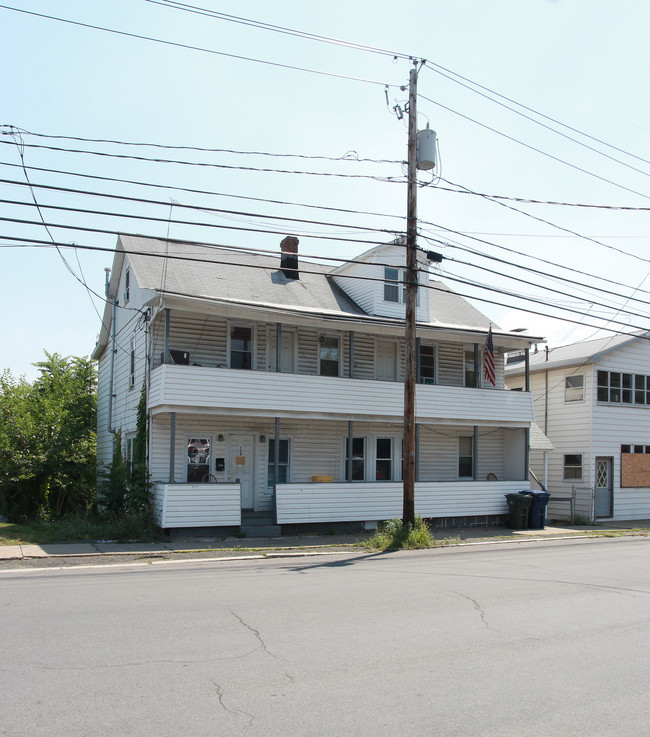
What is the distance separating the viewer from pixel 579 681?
5750mm

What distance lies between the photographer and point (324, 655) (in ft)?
20.9

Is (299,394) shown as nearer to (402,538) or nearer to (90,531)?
(402,538)

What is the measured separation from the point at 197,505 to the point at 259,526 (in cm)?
187

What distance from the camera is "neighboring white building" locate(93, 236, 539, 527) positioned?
17547 mm

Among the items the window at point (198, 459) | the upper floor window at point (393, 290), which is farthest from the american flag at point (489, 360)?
the window at point (198, 459)

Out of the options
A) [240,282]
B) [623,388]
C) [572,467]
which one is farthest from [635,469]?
[240,282]

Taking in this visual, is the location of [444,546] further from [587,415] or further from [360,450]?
[587,415]

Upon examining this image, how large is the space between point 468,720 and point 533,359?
25.4 m

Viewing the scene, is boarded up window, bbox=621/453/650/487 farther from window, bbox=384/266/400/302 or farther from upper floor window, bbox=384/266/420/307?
window, bbox=384/266/400/302

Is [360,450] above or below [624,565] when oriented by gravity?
above

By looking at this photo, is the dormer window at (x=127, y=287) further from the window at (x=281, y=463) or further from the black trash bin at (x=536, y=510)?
the black trash bin at (x=536, y=510)

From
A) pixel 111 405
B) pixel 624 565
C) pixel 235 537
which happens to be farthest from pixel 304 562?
pixel 111 405

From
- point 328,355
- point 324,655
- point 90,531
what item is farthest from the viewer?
point 328,355

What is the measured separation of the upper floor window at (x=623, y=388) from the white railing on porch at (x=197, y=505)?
14.8 metres
